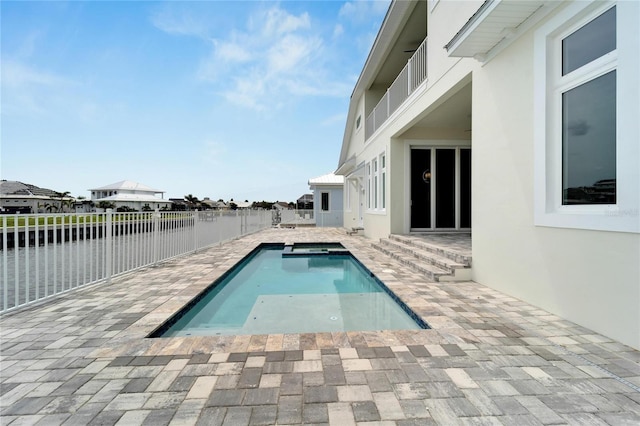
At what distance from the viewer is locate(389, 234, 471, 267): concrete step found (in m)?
5.31

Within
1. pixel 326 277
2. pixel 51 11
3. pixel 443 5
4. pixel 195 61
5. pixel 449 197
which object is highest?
pixel 195 61

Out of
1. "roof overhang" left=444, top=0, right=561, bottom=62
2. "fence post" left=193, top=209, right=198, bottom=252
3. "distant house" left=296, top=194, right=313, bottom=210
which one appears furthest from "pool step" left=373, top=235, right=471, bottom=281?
"distant house" left=296, top=194, right=313, bottom=210

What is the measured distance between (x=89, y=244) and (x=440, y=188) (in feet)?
28.5

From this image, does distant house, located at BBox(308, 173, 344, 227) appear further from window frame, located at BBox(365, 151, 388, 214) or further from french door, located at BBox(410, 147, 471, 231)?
french door, located at BBox(410, 147, 471, 231)

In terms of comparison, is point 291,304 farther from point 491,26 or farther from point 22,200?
point 22,200

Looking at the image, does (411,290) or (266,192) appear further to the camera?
(266,192)

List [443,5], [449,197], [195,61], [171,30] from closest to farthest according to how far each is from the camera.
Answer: [443,5]
[449,197]
[171,30]
[195,61]

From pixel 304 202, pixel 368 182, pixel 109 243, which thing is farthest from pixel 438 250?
pixel 304 202

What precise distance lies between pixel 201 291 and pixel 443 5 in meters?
6.78

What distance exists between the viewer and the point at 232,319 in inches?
165

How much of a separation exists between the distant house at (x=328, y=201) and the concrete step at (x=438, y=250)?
1282 cm

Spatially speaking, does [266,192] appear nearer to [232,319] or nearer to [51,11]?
[51,11]

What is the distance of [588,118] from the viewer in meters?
3.13

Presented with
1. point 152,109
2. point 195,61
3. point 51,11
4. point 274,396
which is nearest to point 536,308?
point 274,396
